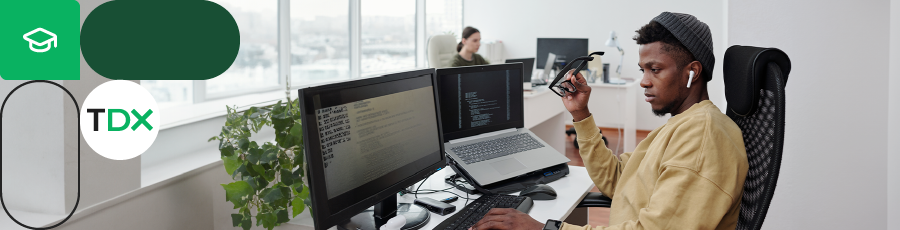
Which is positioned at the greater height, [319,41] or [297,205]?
[319,41]

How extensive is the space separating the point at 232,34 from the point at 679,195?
6.58 feet

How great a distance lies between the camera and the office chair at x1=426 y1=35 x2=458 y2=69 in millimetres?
4844

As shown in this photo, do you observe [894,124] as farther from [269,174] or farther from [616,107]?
[616,107]

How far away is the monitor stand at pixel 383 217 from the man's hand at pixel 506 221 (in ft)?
0.46

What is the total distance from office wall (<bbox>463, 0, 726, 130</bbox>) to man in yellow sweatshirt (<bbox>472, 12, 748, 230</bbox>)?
5.28m

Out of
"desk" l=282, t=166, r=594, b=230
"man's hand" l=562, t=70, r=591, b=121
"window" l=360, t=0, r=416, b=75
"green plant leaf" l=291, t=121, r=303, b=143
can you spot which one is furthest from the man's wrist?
"window" l=360, t=0, r=416, b=75

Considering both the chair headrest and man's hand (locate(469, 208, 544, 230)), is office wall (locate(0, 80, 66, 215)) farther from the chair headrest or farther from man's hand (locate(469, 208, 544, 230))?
the chair headrest

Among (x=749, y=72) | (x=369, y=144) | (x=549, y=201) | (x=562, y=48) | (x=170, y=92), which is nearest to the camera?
(x=749, y=72)

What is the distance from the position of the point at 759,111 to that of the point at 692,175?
0.20 metres

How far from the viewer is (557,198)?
1.57m

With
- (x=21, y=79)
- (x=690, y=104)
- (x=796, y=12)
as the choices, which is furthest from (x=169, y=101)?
(x=796, y=12)

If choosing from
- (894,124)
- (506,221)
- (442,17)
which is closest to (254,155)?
(506,221)

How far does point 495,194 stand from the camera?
156 cm

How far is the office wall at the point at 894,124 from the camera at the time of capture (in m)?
1.81
